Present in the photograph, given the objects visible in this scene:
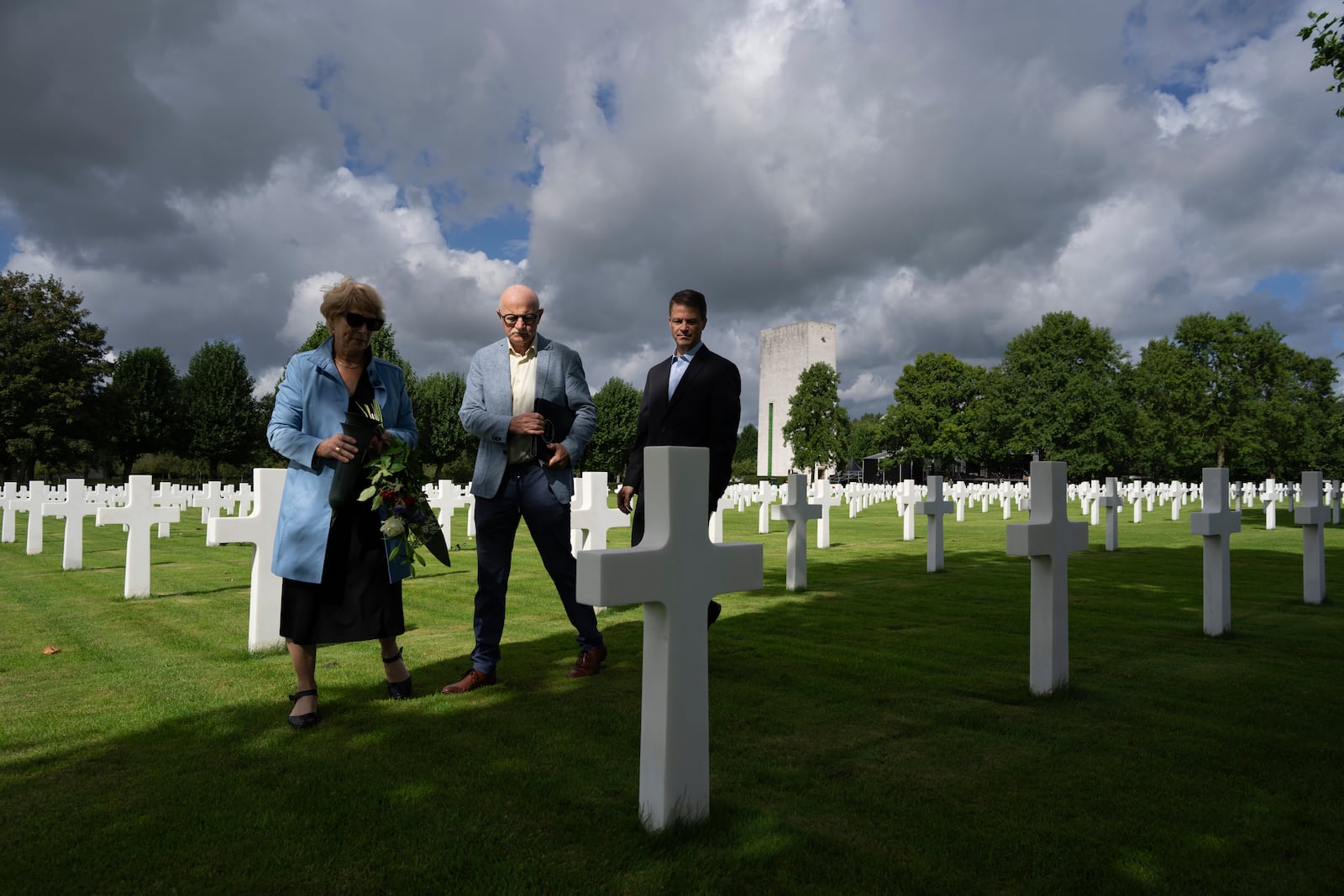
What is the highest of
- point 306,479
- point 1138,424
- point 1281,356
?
point 1281,356

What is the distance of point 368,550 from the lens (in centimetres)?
383

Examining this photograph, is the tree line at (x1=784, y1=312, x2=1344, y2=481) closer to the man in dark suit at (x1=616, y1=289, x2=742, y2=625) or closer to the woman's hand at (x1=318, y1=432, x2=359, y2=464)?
the man in dark suit at (x1=616, y1=289, x2=742, y2=625)

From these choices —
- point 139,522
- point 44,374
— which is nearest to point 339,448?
point 139,522

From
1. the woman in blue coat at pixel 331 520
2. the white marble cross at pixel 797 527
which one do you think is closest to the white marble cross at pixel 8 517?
the white marble cross at pixel 797 527

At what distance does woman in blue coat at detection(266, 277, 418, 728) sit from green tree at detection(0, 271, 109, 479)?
133 ft

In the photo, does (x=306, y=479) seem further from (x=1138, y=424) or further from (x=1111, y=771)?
(x=1138, y=424)

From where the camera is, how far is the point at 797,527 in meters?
8.82

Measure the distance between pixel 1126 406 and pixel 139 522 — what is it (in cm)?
4801

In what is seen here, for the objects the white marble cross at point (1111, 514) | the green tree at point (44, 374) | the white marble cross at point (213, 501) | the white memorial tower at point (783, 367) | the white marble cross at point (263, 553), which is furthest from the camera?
the white memorial tower at point (783, 367)

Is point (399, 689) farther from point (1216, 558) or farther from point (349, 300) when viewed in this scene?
point (1216, 558)

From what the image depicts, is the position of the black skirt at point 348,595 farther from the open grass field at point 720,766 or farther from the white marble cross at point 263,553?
the white marble cross at point 263,553

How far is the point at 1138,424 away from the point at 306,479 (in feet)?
165

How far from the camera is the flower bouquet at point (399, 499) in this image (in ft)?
12.2

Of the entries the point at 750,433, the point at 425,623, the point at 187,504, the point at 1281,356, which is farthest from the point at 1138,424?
the point at 750,433
